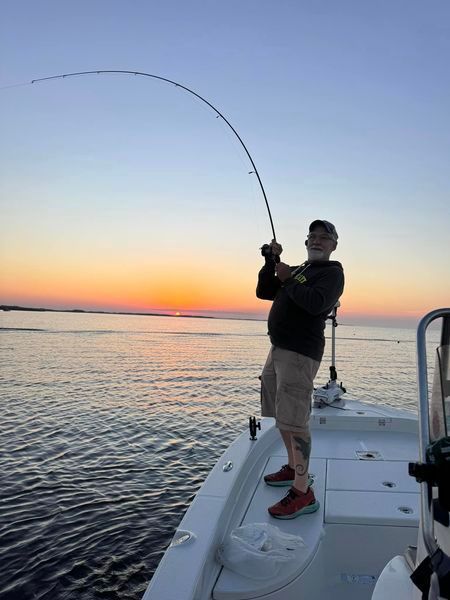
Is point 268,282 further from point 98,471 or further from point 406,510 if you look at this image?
point 98,471

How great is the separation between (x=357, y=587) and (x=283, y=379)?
133cm

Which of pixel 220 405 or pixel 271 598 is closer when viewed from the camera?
pixel 271 598

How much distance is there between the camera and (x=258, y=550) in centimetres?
257

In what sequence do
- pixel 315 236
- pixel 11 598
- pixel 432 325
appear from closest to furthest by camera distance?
pixel 432 325, pixel 315 236, pixel 11 598

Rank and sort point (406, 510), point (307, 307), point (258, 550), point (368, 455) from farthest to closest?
1. point (368, 455)
2. point (307, 307)
3. point (406, 510)
4. point (258, 550)

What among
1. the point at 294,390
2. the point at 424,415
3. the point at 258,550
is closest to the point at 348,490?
the point at 294,390

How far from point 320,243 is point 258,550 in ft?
7.10

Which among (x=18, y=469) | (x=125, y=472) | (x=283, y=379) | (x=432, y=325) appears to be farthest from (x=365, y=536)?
(x=18, y=469)

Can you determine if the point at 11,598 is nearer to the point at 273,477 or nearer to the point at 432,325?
the point at 273,477

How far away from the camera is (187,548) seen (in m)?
2.44

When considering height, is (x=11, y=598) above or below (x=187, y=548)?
below

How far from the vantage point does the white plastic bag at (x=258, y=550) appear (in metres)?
2.46

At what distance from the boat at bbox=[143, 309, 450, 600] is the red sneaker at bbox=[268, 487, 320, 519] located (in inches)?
1.5

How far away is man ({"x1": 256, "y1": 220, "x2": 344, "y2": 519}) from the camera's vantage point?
315 cm
